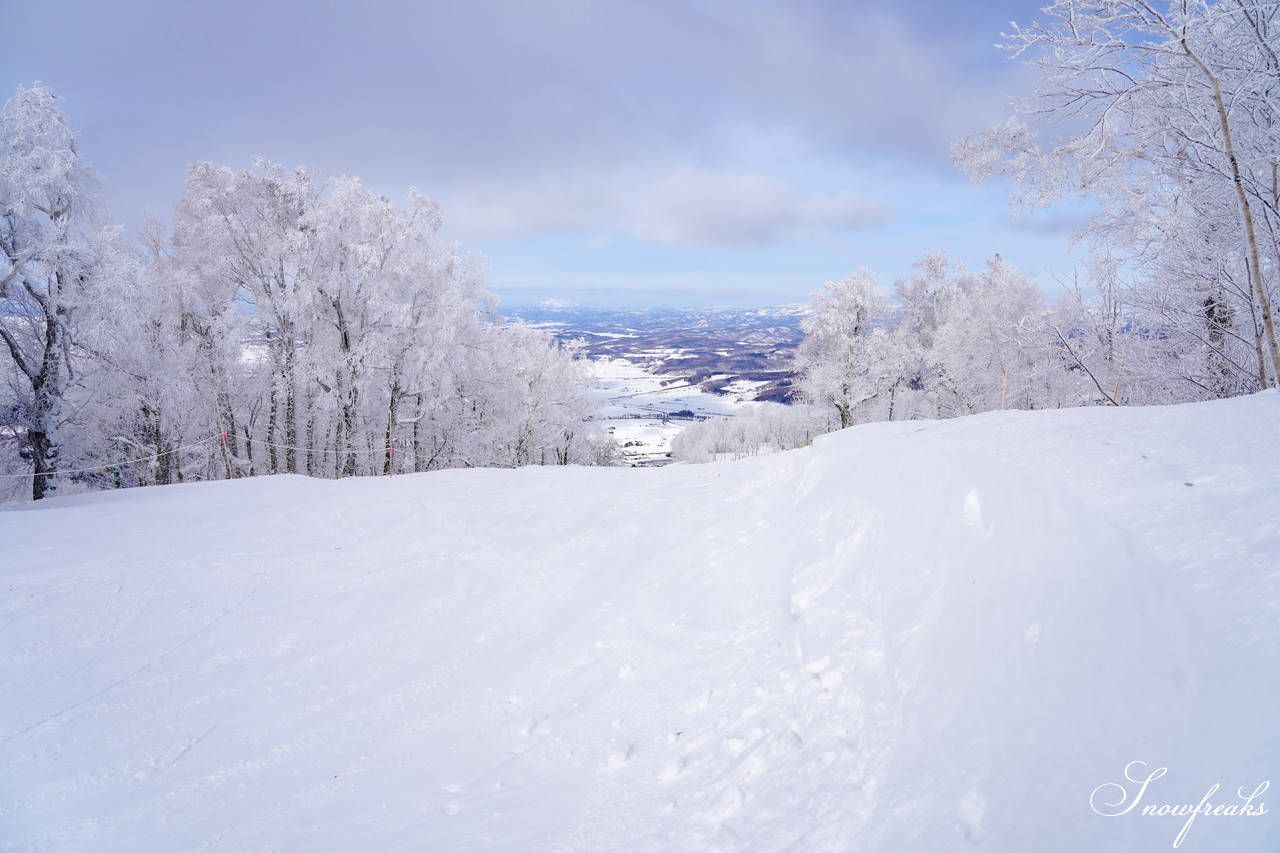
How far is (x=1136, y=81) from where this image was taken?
5.62m

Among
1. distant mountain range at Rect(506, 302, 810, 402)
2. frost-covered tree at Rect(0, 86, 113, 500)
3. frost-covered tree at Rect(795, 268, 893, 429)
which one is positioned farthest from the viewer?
distant mountain range at Rect(506, 302, 810, 402)

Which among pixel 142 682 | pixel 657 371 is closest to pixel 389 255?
pixel 142 682

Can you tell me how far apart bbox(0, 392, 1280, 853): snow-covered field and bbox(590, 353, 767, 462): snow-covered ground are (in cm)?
4888

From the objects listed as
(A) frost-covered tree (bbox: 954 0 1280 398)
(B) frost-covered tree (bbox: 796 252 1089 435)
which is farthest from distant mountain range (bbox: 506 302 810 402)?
(A) frost-covered tree (bbox: 954 0 1280 398)

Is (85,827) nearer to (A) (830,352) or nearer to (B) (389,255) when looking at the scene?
(B) (389,255)

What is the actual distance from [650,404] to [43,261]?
85987 mm

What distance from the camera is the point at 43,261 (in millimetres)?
12133

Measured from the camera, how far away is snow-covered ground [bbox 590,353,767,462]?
222ft

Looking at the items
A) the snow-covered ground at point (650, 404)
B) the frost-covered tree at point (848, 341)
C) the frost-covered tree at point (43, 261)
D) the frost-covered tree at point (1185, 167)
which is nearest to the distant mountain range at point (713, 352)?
the snow-covered ground at point (650, 404)

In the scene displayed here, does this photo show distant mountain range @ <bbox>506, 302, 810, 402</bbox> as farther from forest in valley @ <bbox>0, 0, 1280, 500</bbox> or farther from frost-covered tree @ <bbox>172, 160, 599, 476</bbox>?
frost-covered tree @ <bbox>172, 160, 599, 476</bbox>

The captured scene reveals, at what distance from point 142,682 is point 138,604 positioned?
61.6 inches

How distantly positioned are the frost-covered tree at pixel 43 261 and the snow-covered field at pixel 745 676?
9910 millimetres

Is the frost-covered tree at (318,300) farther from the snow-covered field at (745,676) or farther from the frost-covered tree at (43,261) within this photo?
the snow-covered field at (745,676)

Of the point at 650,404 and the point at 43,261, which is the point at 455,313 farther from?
the point at 650,404
